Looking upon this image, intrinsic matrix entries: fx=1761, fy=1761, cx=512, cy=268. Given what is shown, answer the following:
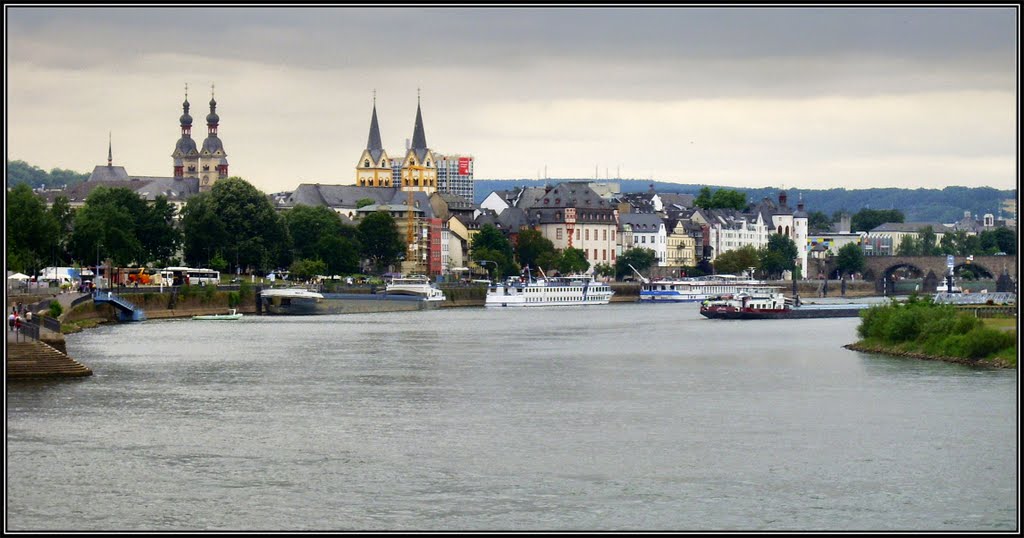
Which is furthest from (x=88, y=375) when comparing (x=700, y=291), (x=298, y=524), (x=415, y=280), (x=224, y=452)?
(x=700, y=291)

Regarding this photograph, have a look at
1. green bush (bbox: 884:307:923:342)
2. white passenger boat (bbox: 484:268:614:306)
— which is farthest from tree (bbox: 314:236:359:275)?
green bush (bbox: 884:307:923:342)

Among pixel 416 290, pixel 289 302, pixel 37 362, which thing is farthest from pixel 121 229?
pixel 37 362

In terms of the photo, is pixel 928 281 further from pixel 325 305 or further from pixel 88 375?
pixel 88 375

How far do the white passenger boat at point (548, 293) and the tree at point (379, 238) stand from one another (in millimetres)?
9828

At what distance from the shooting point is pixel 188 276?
10569cm

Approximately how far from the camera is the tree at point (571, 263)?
166m

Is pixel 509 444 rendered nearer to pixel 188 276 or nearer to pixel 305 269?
pixel 188 276

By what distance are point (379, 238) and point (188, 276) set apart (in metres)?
42.4

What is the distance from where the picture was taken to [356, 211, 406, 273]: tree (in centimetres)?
14712

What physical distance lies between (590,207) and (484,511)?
6129 inches

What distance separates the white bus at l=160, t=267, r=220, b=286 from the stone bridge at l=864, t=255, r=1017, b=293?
83.8 meters

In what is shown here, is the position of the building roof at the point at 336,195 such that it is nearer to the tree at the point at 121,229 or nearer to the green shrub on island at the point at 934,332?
the tree at the point at 121,229

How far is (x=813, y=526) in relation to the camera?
91.8ft

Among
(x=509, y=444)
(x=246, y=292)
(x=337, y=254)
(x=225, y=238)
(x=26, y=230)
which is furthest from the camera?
(x=337, y=254)
